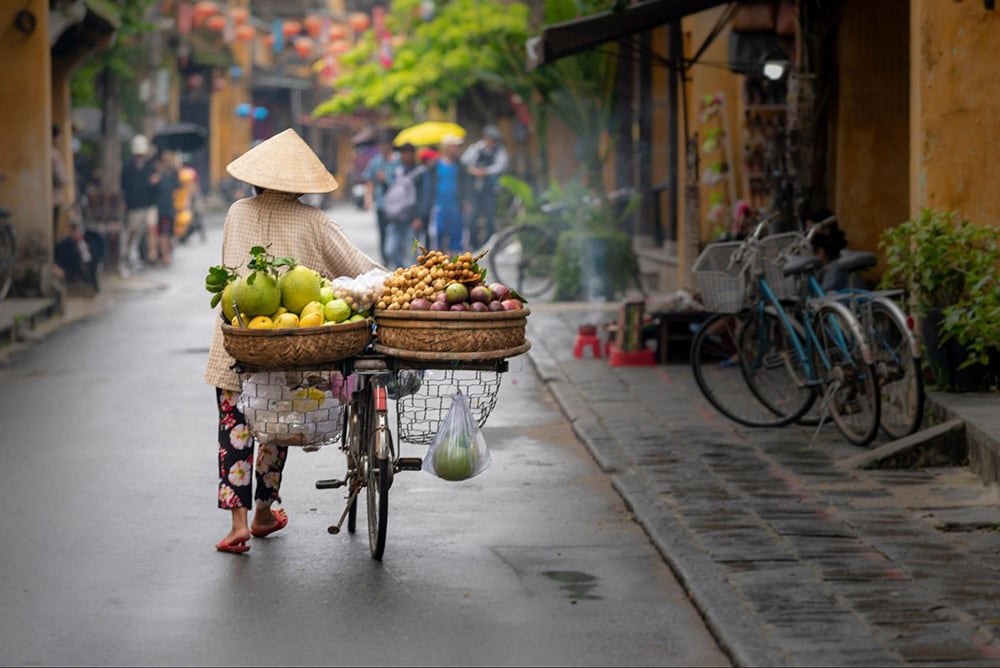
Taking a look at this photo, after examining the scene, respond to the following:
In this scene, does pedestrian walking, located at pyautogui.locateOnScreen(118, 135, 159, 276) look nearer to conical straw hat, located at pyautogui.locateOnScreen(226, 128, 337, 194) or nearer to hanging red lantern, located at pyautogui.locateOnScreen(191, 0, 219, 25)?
conical straw hat, located at pyautogui.locateOnScreen(226, 128, 337, 194)

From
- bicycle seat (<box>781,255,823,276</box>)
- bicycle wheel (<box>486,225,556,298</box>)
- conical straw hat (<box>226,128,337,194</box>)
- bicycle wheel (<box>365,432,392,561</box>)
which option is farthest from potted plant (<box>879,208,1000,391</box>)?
bicycle wheel (<box>486,225,556,298</box>)

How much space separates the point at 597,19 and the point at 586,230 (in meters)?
5.95

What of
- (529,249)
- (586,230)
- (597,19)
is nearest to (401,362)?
(597,19)

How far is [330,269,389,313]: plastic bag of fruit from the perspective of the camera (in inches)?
279

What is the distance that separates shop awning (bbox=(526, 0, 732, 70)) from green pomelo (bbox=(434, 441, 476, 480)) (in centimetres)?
791

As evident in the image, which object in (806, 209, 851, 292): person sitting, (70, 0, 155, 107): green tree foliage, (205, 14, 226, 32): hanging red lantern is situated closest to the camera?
(806, 209, 851, 292): person sitting

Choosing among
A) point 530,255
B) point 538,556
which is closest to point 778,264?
point 538,556

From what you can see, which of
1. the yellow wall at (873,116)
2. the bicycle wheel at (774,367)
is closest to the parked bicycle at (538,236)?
the yellow wall at (873,116)

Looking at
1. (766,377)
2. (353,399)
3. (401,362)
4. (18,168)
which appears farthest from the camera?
(18,168)

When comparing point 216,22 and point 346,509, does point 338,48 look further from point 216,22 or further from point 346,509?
point 346,509

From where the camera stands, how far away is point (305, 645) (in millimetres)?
5883

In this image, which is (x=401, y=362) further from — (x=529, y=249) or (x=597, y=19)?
(x=529, y=249)

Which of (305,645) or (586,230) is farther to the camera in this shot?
(586,230)

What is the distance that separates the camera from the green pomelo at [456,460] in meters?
7.11
